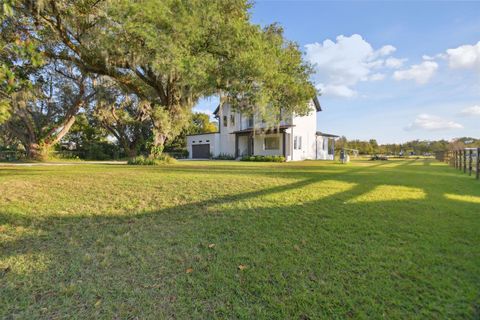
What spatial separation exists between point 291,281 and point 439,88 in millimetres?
20007

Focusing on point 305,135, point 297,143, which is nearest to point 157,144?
point 297,143

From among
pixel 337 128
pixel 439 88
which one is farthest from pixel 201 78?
pixel 337 128

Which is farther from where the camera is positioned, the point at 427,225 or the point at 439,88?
the point at 439,88

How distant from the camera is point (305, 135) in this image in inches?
923

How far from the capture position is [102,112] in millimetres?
21891

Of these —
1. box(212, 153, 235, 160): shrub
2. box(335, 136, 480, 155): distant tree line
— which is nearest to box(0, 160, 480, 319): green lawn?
box(212, 153, 235, 160): shrub

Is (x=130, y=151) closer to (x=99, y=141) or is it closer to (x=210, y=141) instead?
(x=99, y=141)

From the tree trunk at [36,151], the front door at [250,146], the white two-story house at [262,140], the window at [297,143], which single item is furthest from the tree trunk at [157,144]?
the window at [297,143]

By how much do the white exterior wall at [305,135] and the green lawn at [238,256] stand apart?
16676 mm

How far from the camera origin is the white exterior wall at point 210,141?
86.7 feet

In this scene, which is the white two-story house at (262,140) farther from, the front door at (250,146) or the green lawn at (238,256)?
the green lawn at (238,256)

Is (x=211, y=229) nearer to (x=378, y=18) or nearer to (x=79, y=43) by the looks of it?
(x=79, y=43)

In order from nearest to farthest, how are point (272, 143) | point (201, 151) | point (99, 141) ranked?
1. point (272, 143)
2. point (201, 151)
3. point (99, 141)

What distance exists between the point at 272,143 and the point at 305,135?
3.38m
